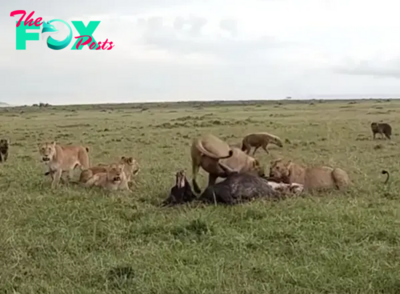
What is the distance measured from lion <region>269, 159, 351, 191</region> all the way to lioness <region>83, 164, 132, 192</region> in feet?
7.91

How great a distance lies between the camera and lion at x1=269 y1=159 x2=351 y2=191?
374 inches

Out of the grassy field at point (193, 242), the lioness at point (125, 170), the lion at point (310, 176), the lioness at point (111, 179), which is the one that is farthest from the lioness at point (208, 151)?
the lioness at point (125, 170)

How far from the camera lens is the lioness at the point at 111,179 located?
9750 mm

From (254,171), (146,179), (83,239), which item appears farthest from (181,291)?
(146,179)

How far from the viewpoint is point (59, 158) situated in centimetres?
1092

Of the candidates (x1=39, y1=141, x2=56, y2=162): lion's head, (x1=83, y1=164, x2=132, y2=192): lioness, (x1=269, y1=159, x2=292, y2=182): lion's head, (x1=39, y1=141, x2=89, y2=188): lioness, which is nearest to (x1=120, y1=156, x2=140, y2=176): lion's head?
(x1=83, y1=164, x2=132, y2=192): lioness

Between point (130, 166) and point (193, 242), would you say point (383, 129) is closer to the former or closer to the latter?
point (130, 166)

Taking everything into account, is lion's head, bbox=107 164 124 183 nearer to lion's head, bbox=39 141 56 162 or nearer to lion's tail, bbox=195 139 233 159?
lion's tail, bbox=195 139 233 159

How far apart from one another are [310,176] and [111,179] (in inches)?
125

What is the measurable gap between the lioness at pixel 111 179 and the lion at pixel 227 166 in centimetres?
117

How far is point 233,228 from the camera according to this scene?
7027 millimetres

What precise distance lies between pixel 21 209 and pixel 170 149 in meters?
8.97

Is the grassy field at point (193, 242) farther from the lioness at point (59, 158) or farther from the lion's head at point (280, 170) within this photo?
the lion's head at point (280, 170)

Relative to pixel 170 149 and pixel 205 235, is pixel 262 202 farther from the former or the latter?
pixel 170 149
